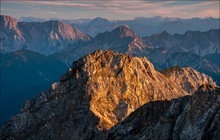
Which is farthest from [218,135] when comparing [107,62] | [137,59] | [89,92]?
[137,59]

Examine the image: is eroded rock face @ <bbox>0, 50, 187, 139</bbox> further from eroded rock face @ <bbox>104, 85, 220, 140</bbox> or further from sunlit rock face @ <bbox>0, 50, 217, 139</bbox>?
eroded rock face @ <bbox>104, 85, 220, 140</bbox>

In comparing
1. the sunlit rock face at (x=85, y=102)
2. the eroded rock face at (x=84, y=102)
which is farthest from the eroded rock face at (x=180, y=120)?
the eroded rock face at (x=84, y=102)

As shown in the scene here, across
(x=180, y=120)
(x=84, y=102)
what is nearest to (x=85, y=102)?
(x=84, y=102)

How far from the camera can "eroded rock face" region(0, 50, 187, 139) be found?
11862 cm

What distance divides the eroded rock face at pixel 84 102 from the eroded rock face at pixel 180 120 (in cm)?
4434

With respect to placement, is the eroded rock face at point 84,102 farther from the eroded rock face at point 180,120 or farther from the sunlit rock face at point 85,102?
the eroded rock face at point 180,120

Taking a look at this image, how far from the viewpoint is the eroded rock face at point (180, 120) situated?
56562mm

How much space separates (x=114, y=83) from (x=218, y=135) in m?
94.5

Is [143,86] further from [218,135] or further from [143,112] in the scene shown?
[218,135]

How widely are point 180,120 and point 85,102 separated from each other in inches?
2767

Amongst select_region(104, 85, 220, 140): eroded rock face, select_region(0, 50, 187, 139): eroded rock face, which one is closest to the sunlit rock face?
select_region(0, 50, 187, 139): eroded rock face

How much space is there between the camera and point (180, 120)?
197ft

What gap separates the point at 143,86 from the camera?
163875 mm

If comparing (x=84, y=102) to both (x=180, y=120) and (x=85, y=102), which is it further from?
(x=180, y=120)
